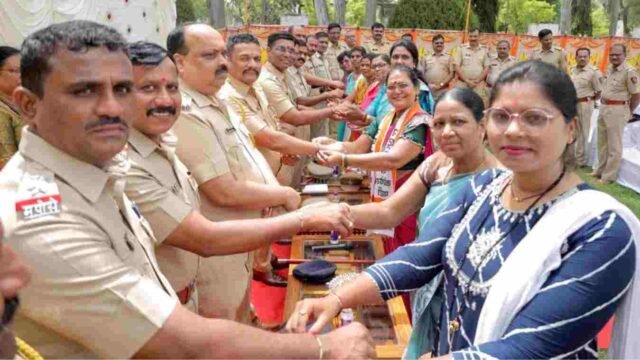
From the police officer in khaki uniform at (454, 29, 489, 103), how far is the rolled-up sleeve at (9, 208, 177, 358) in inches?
386

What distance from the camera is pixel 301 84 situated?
23.2ft

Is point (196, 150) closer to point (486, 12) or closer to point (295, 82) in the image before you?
point (295, 82)

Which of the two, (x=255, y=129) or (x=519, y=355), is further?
(x=255, y=129)

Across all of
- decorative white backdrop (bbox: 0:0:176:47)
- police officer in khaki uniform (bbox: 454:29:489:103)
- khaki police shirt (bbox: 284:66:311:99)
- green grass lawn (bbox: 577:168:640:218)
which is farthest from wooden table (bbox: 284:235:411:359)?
police officer in khaki uniform (bbox: 454:29:489:103)

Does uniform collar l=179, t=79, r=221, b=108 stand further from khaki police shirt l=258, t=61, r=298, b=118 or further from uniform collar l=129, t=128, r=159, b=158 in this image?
khaki police shirt l=258, t=61, r=298, b=118

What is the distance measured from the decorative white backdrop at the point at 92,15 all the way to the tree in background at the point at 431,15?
884 centimetres

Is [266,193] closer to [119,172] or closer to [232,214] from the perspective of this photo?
[232,214]

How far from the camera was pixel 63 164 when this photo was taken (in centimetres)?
133

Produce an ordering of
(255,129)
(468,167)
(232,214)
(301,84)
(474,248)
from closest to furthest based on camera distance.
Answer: (474,248), (468,167), (232,214), (255,129), (301,84)

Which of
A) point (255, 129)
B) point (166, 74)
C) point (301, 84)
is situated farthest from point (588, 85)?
point (166, 74)

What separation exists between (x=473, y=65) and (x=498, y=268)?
9586mm

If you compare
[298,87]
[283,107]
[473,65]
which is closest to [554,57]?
[473,65]

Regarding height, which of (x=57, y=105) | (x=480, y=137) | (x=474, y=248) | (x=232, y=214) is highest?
(x=57, y=105)

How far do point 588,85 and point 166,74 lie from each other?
311 inches
